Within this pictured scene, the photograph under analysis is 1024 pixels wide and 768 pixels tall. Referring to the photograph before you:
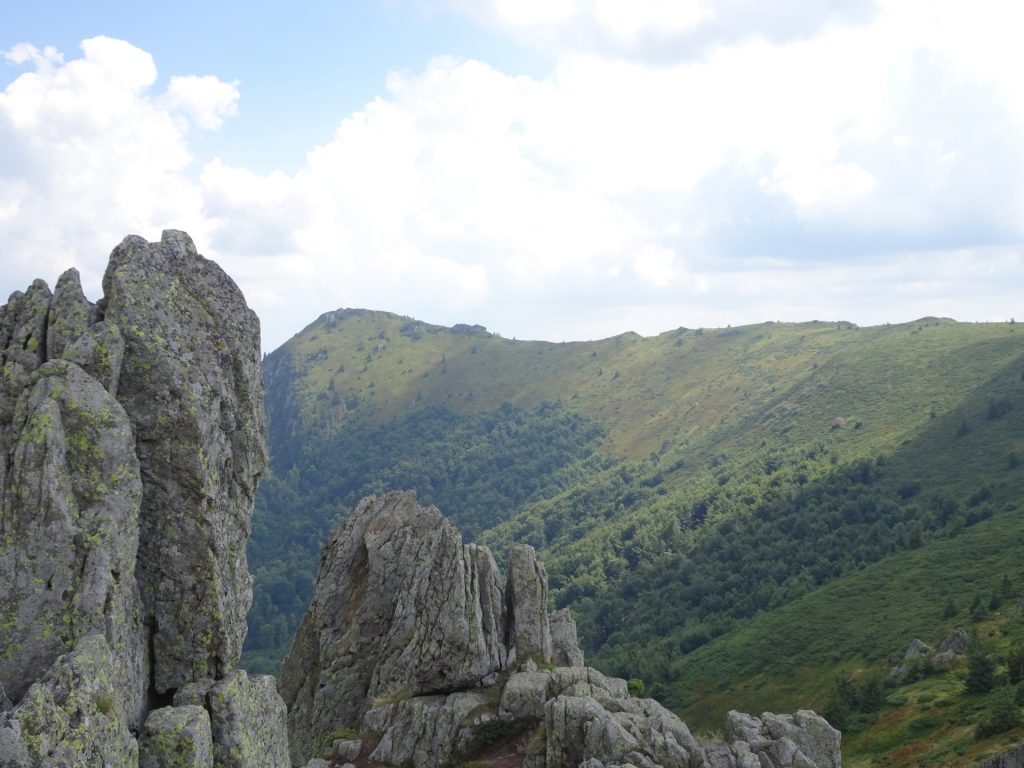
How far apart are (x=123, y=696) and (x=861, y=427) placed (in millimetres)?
203844

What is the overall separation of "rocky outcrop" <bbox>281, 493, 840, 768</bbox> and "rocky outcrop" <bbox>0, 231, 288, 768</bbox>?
645 inches

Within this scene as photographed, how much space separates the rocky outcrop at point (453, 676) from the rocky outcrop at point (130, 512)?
16.4 metres

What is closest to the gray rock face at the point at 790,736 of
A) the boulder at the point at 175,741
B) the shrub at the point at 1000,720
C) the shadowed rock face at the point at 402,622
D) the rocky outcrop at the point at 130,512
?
the shadowed rock face at the point at 402,622

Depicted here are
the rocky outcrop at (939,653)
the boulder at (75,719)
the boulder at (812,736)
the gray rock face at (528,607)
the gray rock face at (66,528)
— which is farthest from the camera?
the rocky outcrop at (939,653)

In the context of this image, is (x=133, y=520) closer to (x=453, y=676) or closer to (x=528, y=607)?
(x=453, y=676)

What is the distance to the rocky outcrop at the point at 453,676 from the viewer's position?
31031mm

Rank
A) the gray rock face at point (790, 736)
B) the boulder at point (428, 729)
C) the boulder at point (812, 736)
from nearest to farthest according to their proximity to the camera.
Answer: the gray rock face at point (790, 736), the boulder at point (812, 736), the boulder at point (428, 729)

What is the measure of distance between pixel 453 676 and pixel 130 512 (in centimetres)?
2617

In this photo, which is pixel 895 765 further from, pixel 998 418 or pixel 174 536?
pixel 998 418

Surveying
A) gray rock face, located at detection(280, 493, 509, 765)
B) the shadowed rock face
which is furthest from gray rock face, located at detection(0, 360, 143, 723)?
the shadowed rock face

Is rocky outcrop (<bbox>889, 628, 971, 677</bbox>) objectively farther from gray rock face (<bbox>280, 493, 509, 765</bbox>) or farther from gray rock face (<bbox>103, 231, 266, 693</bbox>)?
gray rock face (<bbox>103, 231, 266, 693</bbox>)

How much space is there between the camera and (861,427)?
19450 centimetres

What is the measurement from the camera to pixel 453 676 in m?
38.9

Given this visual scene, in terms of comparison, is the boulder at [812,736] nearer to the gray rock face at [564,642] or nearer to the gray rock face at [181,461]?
the gray rock face at [564,642]
